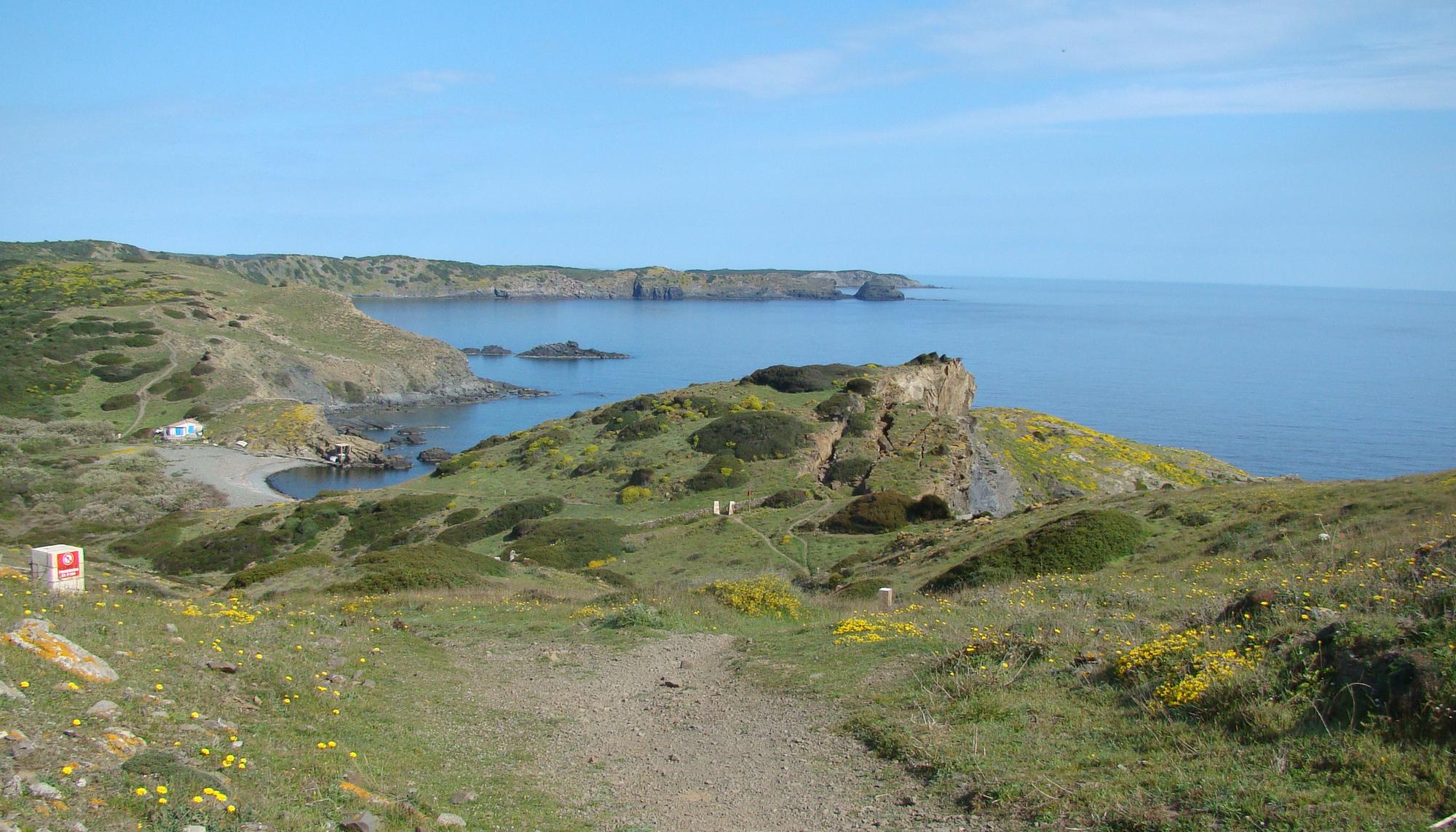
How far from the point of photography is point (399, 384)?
416ft

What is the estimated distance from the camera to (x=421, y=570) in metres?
24.3

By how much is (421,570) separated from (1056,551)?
16.2 m

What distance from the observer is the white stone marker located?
14.2m

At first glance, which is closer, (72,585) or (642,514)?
(72,585)

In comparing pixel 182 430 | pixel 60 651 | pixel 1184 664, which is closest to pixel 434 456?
pixel 182 430

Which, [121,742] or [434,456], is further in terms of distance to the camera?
[434,456]

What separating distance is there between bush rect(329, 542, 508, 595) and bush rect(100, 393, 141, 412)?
7566cm

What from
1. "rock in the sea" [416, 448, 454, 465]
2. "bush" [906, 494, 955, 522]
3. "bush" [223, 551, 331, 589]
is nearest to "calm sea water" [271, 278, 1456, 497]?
"rock in the sea" [416, 448, 454, 465]

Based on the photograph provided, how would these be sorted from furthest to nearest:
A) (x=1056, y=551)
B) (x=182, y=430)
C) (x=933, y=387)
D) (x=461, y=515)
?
1. (x=182, y=430)
2. (x=933, y=387)
3. (x=461, y=515)
4. (x=1056, y=551)

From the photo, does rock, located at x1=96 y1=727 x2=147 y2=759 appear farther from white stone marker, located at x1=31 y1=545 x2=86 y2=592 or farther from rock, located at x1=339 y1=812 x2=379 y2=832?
white stone marker, located at x1=31 y1=545 x2=86 y2=592

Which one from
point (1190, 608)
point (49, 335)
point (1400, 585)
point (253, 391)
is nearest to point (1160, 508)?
point (1190, 608)

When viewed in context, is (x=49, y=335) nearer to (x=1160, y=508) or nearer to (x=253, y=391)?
(x=253, y=391)

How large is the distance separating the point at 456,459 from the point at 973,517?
36.3 m

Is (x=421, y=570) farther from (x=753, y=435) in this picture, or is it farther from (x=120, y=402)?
(x=120, y=402)
